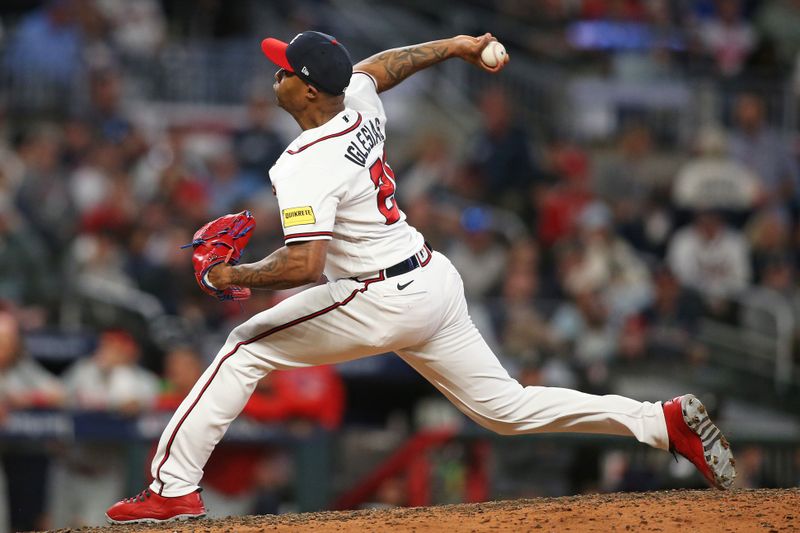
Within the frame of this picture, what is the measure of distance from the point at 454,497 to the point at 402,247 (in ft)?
10.8

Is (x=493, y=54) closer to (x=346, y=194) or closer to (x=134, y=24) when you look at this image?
(x=346, y=194)

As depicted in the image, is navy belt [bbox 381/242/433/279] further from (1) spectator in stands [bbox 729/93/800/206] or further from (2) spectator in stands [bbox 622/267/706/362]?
(1) spectator in stands [bbox 729/93/800/206]

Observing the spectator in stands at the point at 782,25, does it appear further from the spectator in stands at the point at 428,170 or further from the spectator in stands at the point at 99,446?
the spectator in stands at the point at 99,446

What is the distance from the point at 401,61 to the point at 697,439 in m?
2.02

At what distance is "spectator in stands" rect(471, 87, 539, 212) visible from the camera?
37.4 feet

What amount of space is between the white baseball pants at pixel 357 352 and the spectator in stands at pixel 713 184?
271 inches

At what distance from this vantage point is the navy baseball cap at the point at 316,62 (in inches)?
194

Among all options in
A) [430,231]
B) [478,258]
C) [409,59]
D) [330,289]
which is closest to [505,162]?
[478,258]

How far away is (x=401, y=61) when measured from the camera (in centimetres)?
560

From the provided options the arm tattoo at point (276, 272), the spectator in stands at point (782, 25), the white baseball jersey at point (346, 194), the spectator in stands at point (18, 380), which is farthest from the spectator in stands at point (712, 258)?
the arm tattoo at point (276, 272)

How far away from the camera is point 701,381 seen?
10258 millimetres

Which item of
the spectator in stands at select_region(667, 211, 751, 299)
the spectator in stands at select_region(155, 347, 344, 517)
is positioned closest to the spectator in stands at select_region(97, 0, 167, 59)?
the spectator in stands at select_region(155, 347, 344, 517)

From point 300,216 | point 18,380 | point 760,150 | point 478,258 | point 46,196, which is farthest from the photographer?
point 760,150

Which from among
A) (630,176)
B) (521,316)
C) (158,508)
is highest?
(630,176)
